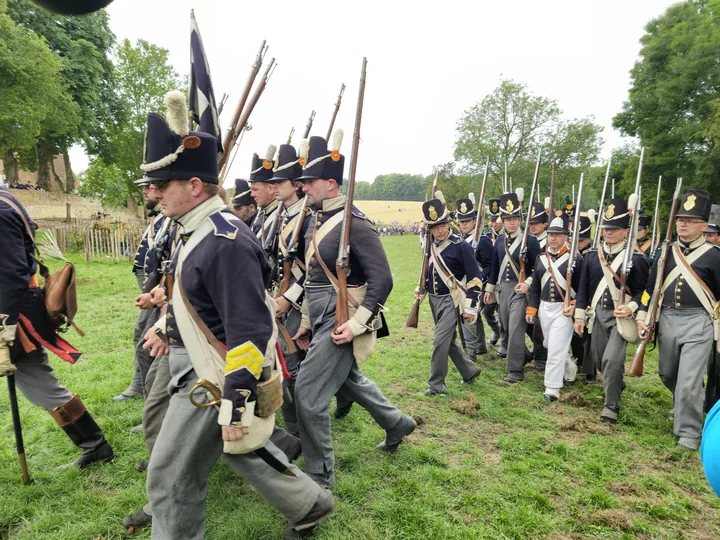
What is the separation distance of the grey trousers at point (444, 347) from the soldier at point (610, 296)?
1613 mm

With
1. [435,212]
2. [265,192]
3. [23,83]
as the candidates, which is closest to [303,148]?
[265,192]

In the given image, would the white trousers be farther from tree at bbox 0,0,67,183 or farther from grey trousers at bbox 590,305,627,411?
tree at bbox 0,0,67,183

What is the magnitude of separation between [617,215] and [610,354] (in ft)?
6.06

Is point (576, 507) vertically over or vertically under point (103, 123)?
under

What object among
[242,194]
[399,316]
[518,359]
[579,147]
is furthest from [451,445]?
[579,147]

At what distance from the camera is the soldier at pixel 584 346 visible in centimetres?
702

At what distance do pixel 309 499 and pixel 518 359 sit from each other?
189 inches

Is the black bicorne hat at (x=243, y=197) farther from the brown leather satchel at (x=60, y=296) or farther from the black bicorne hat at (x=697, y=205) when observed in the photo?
the black bicorne hat at (x=697, y=205)

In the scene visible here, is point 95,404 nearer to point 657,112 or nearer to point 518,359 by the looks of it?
point 518,359

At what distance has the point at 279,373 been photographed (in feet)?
8.84

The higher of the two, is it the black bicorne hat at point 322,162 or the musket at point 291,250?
the black bicorne hat at point 322,162

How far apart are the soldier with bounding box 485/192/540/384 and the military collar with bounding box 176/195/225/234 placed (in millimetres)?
5605

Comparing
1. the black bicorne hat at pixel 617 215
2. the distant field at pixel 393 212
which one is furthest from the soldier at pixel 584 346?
the distant field at pixel 393 212

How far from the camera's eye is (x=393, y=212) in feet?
277
